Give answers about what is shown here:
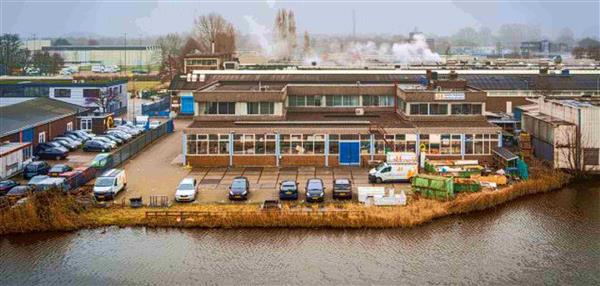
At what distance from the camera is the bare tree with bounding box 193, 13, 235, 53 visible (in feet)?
154

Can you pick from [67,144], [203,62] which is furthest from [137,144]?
[203,62]

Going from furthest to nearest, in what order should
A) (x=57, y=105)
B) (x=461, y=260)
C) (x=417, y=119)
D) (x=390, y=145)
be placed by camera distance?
(x=57, y=105) < (x=417, y=119) < (x=390, y=145) < (x=461, y=260)

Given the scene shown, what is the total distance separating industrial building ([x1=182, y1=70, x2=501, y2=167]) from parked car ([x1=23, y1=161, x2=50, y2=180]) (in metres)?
2.73

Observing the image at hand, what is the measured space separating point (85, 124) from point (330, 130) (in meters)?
8.45

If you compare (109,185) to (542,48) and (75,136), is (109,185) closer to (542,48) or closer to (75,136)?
(75,136)

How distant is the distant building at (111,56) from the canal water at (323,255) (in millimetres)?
52766

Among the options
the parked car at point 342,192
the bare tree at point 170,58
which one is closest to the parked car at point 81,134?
the parked car at point 342,192

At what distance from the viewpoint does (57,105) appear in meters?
21.1

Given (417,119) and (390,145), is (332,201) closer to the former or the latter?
(390,145)

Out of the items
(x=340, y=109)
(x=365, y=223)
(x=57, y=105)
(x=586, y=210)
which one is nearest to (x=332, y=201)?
(x=365, y=223)

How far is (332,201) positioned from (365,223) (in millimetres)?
1248

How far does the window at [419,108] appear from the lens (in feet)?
55.8

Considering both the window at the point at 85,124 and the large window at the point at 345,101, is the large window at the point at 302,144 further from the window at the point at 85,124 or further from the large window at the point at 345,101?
the window at the point at 85,124

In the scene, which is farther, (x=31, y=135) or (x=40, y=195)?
(x=31, y=135)
